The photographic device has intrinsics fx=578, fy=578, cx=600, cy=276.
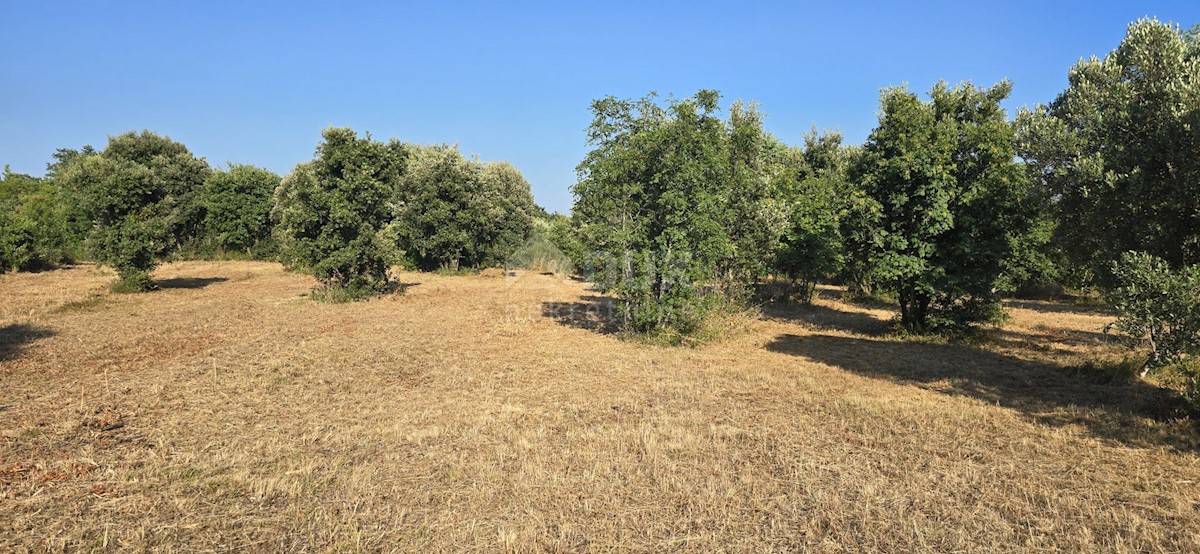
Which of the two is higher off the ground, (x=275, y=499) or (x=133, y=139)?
(x=133, y=139)

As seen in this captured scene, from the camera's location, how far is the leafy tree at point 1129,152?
10305 millimetres

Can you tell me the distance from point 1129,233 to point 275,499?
15.9 metres

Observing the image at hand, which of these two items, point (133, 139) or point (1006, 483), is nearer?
point (1006, 483)

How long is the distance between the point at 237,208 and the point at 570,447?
53990 mm

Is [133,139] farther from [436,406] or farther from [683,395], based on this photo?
[683,395]

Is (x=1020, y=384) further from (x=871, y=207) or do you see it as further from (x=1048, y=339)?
(x=1048, y=339)

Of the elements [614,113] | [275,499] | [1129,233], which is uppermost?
[614,113]

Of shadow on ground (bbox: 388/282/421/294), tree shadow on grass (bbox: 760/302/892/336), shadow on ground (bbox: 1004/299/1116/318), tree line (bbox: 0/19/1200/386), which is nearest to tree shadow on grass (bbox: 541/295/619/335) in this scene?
tree line (bbox: 0/19/1200/386)

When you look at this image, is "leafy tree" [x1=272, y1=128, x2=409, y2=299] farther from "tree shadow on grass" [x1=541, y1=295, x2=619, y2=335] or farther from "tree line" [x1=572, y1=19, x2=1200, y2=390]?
"tree line" [x1=572, y1=19, x2=1200, y2=390]

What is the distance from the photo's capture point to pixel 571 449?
8.93m

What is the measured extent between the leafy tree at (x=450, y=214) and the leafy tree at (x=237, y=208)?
15709 millimetres

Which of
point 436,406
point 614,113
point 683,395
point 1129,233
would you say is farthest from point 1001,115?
point 436,406

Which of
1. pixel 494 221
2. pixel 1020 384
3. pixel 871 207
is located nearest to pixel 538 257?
pixel 494 221

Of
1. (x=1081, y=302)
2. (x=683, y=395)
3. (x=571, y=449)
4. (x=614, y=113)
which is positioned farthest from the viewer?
(x=1081, y=302)
